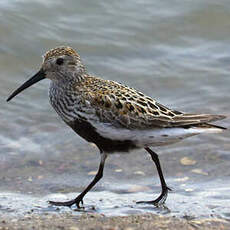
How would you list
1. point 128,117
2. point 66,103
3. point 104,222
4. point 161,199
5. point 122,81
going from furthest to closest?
point 122,81, point 161,199, point 66,103, point 128,117, point 104,222

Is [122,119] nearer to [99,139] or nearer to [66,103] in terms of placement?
[99,139]

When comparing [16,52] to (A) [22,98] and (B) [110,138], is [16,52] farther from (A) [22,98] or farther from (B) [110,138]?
(B) [110,138]

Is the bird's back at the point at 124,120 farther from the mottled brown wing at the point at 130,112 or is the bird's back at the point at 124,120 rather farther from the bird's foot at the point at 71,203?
the bird's foot at the point at 71,203

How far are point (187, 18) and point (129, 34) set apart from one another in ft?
5.22

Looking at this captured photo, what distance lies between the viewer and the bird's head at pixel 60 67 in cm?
778

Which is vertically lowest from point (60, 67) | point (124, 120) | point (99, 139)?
point (99, 139)

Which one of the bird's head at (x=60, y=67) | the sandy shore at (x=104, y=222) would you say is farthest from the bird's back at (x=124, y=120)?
the sandy shore at (x=104, y=222)

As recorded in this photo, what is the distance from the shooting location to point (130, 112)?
7.46 meters

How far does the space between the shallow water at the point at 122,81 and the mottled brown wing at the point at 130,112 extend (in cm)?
100

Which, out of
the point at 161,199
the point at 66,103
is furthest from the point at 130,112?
the point at 161,199

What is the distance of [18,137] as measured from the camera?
10531 mm

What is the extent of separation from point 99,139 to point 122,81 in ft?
16.8

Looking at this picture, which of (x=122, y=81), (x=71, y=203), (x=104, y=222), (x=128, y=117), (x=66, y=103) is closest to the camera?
(x=104, y=222)

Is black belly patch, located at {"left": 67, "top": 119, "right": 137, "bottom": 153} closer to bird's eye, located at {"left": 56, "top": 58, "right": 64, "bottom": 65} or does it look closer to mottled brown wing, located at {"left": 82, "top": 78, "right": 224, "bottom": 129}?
mottled brown wing, located at {"left": 82, "top": 78, "right": 224, "bottom": 129}
